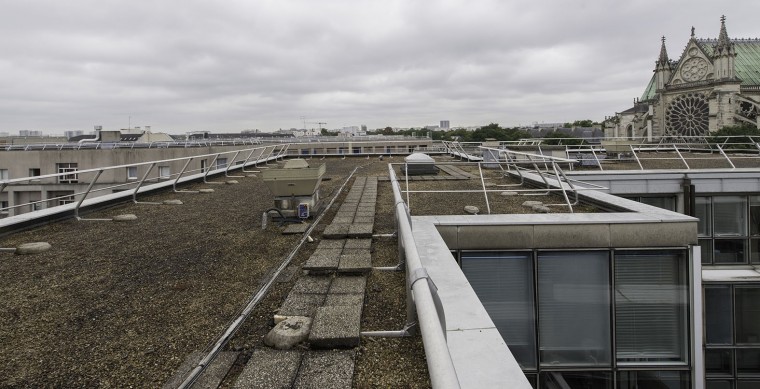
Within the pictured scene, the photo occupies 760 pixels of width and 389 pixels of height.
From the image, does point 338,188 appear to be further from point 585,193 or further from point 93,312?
point 93,312

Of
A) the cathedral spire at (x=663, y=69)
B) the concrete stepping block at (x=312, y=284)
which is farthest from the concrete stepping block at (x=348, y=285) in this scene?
the cathedral spire at (x=663, y=69)

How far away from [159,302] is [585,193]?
7.46 metres

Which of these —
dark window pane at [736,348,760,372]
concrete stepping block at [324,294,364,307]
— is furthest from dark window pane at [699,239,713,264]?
concrete stepping block at [324,294,364,307]

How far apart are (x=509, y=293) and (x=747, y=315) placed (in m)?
7.23

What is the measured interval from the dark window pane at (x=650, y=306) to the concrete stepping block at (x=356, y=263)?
3.35 meters

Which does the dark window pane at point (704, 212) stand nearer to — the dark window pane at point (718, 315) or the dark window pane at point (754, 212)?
the dark window pane at point (754, 212)

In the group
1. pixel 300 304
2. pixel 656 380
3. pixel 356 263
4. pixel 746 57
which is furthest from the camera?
pixel 746 57

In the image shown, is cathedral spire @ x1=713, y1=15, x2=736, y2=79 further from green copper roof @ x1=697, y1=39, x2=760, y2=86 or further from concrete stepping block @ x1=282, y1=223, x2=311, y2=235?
concrete stepping block @ x1=282, y1=223, x2=311, y2=235

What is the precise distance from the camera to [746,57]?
218 feet

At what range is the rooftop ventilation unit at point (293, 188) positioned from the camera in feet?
24.9

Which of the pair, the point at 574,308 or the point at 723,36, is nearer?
the point at 574,308

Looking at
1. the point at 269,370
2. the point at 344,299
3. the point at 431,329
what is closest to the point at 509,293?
the point at 344,299

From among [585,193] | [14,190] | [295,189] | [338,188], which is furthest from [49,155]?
[585,193]

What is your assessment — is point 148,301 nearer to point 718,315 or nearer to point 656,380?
point 656,380
